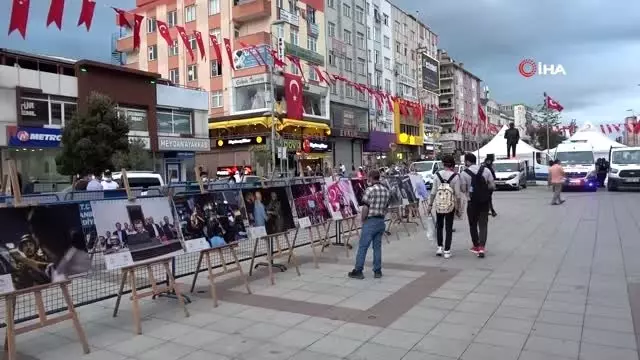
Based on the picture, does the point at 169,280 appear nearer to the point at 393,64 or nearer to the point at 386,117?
the point at 386,117

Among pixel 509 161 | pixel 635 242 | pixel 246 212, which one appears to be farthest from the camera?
pixel 509 161

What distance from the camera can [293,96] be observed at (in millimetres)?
41281

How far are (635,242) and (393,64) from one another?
54.9m

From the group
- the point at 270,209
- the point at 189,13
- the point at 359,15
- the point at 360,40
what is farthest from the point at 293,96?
the point at 270,209

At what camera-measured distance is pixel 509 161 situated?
2922 centimetres

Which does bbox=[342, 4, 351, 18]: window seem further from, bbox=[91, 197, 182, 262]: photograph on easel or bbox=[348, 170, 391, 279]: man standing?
bbox=[91, 197, 182, 262]: photograph on easel

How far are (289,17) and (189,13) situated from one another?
8766 mm

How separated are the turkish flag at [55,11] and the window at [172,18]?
35.7 m

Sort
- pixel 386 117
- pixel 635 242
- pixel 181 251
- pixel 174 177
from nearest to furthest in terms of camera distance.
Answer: pixel 181 251 → pixel 635 242 → pixel 174 177 → pixel 386 117

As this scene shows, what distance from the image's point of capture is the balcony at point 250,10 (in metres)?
39.2

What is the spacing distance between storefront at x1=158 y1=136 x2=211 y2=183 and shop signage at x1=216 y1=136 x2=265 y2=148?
5404 millimetres

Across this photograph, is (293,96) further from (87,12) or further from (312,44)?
(87,12)

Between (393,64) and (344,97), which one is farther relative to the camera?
(393,64)

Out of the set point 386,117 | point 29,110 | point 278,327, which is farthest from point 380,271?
point 386,117
